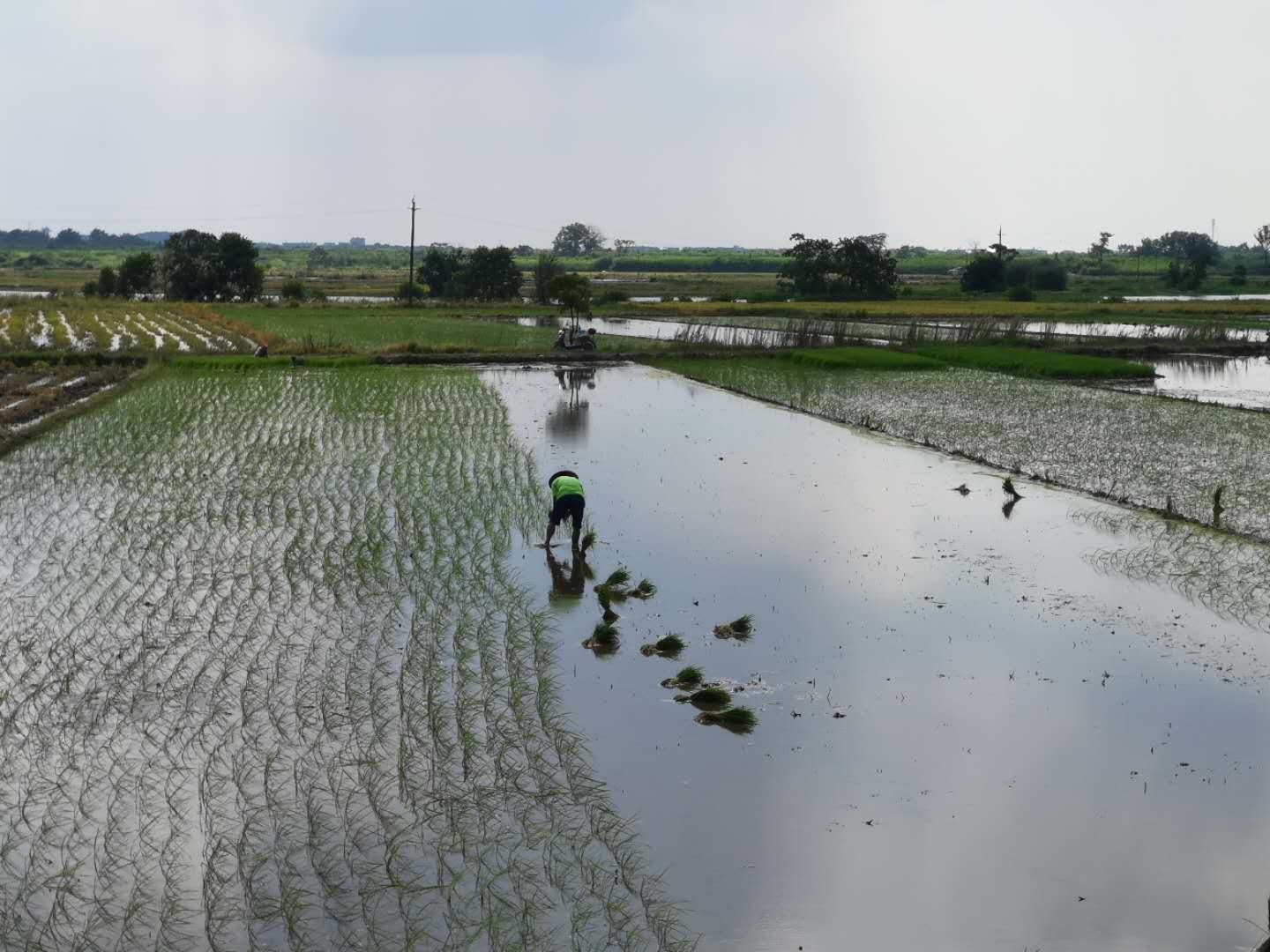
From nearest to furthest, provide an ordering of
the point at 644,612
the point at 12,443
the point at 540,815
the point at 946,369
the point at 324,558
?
the point at 540,815, the point at 644,612, the point at 324,558, the point at 12,443, the point at 946,369

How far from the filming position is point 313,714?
6.94 meters

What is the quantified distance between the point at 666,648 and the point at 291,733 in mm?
2547

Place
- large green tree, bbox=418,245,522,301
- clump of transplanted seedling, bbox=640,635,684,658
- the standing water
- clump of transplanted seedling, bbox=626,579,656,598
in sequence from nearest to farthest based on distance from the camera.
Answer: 1. the standing water
2. clump of transplanted seedling, bbox=640,635,684,658
3. clump of transplanted seedling, bbox=626,579,656,598
4. large green tree, bbox=418,245,522,301

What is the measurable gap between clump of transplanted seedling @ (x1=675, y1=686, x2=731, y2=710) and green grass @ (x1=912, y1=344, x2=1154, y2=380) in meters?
18.5

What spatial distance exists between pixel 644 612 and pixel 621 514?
3.23m

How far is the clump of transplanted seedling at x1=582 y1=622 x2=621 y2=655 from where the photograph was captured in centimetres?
833

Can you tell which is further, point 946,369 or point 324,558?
point 946,369

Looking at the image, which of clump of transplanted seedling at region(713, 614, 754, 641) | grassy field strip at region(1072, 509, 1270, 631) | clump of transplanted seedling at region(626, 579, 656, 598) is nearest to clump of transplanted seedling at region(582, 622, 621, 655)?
clump of transplanted seedling at region(713, 614, 754, 641)

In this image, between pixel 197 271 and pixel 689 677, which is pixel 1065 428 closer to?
pixel 689 677

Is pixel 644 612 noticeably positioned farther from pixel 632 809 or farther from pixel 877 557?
pixel 632 809

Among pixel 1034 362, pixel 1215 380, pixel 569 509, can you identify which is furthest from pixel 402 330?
pixel 569 509

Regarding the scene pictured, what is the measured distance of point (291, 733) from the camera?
6680 mm

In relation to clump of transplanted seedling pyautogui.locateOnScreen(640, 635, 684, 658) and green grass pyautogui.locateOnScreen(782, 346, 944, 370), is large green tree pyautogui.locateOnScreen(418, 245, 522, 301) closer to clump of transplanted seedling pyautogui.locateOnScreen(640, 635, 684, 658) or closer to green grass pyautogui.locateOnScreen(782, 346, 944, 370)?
green grass pyautogui.locateOnScreen(782, 346, 944, 370)

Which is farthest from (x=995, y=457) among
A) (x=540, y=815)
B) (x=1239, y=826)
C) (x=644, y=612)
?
(x=540, y=815)
